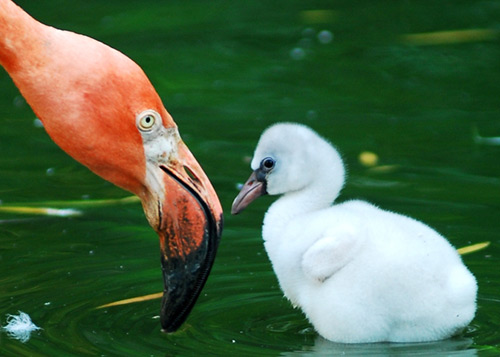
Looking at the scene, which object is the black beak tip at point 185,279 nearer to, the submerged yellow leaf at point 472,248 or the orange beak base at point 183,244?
the orange beak base at point 183,244

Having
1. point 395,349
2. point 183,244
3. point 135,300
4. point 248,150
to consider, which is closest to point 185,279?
point 183,244

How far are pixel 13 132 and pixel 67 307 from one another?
10.3ft

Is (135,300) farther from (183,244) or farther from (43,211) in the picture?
(43,211)

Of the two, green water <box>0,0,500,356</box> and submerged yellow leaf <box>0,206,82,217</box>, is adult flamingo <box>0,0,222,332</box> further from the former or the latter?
submerged yellow leaf <box>0,206,82,217</box>

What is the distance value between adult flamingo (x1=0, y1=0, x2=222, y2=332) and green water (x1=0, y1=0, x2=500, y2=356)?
0.46m

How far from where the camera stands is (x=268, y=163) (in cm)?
502

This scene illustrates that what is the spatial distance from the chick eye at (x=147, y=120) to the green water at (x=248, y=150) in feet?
2.70

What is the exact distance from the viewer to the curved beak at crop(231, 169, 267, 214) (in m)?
5.05

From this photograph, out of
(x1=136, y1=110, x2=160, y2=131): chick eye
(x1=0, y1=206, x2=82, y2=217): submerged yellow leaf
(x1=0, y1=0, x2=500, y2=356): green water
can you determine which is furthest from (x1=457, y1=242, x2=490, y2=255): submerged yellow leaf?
(x1=0, y1=206, x2=82, y2=217): submerged yellow leaf

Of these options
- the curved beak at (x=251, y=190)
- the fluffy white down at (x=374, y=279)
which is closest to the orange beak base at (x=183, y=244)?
the fluffy white down at (x=374, y=279)

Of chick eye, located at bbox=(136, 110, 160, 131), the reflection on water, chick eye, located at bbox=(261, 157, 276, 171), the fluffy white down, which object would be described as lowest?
the reflection on water

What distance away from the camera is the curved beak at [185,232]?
443 cm

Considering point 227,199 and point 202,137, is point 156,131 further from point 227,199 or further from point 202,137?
point 202,137

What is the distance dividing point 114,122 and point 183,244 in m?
0.56
